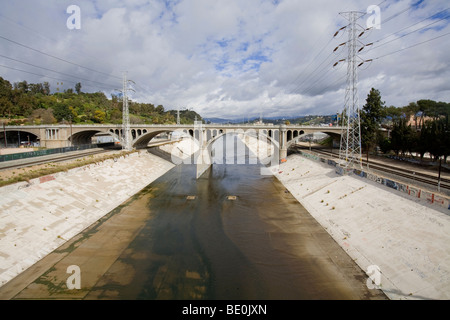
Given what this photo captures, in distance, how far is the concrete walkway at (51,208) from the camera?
1950 centimetres

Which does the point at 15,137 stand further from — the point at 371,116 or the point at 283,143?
the point at 371,116

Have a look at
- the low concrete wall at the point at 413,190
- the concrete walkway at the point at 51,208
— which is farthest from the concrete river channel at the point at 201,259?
the low concrete wall at the point at 413,190

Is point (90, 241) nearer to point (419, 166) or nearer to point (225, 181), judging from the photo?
point (225, 181)

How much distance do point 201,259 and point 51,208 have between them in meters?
19.6

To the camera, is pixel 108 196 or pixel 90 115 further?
pixel 90 115

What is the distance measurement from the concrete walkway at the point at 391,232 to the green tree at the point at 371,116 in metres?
31.1

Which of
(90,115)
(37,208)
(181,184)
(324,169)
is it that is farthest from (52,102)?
(324,169)

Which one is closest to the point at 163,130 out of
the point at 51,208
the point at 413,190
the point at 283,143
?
the point at 283,143

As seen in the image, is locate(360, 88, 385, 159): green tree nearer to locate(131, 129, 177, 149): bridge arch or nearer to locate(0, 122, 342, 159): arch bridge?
locate(0, 122, 342, 159): arch bridge

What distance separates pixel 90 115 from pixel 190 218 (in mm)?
123780

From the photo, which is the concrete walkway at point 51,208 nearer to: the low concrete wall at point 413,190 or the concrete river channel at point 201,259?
the concrete river channel at point 201,259

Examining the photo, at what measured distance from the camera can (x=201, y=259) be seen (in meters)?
20.8

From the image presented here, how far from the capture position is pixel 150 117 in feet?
583

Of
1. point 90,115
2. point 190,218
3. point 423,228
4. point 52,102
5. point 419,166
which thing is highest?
point 52,102
